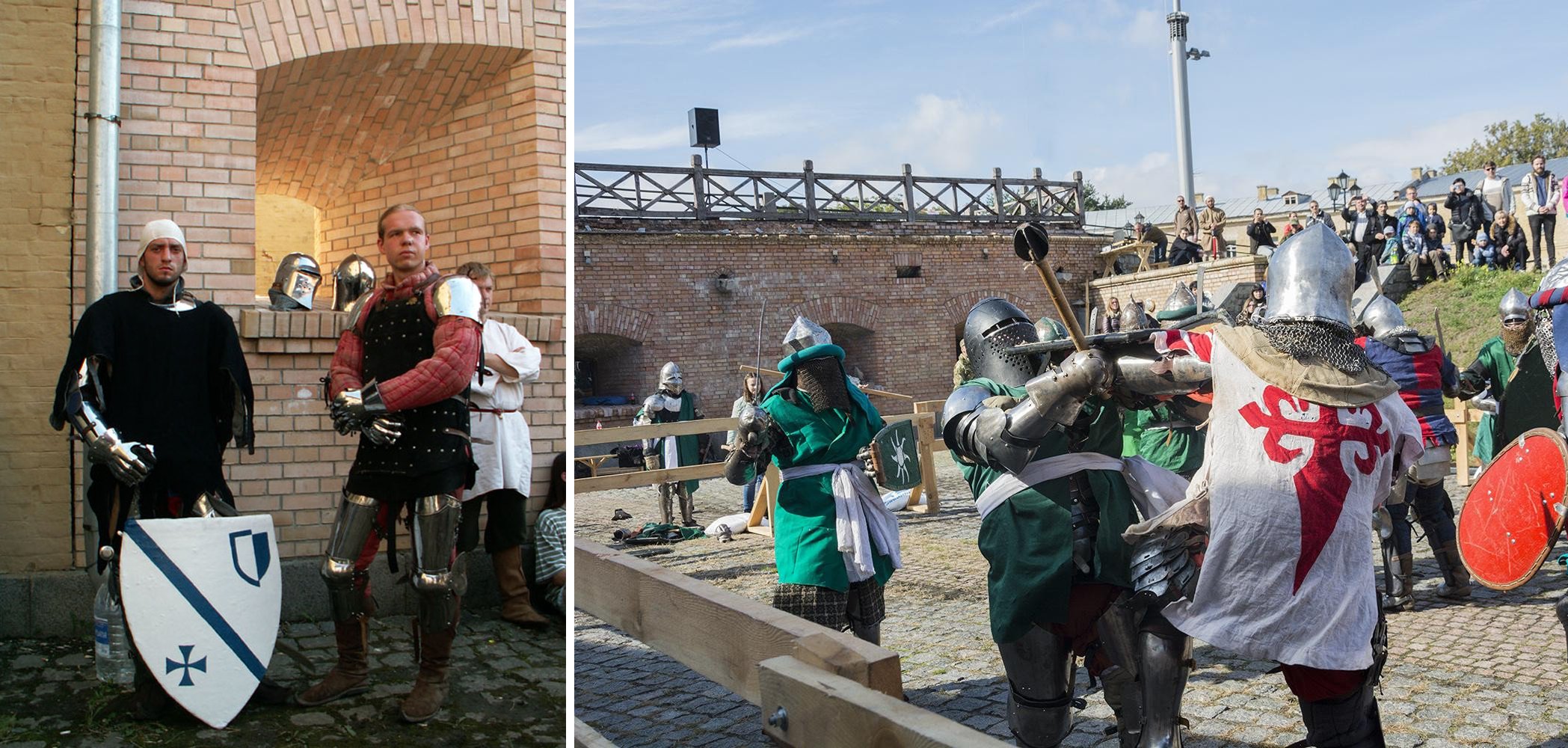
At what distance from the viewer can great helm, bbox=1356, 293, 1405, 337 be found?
620cm

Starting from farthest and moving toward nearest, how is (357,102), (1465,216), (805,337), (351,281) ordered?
1. (1465,216)
2. (357,102)
3. (351,281)
4. (805,337)

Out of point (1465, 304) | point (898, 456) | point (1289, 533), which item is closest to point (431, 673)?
point (1289, 533)

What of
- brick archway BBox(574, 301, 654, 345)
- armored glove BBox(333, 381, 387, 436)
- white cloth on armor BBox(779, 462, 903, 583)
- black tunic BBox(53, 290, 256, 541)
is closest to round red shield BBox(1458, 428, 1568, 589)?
white cloth on armor BBox(779, 462, 903, 583)

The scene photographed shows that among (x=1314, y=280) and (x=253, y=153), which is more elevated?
(x=253, y=153)

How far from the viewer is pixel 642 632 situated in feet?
9.13

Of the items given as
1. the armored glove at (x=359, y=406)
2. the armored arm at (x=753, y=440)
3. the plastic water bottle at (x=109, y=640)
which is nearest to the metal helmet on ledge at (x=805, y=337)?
the armored arm at (x=753, y=440)

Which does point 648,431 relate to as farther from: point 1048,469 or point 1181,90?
point 1181,90

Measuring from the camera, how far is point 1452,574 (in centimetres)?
622

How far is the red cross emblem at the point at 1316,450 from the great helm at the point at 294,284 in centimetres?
441

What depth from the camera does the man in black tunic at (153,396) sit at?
421 centimetres

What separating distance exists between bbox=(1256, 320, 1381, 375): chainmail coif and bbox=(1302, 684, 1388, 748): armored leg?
0.71m

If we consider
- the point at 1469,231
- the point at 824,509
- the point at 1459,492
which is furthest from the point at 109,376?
the point at 1469,231

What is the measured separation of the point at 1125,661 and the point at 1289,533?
57 cm

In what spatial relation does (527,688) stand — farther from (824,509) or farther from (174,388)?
(174,388)
